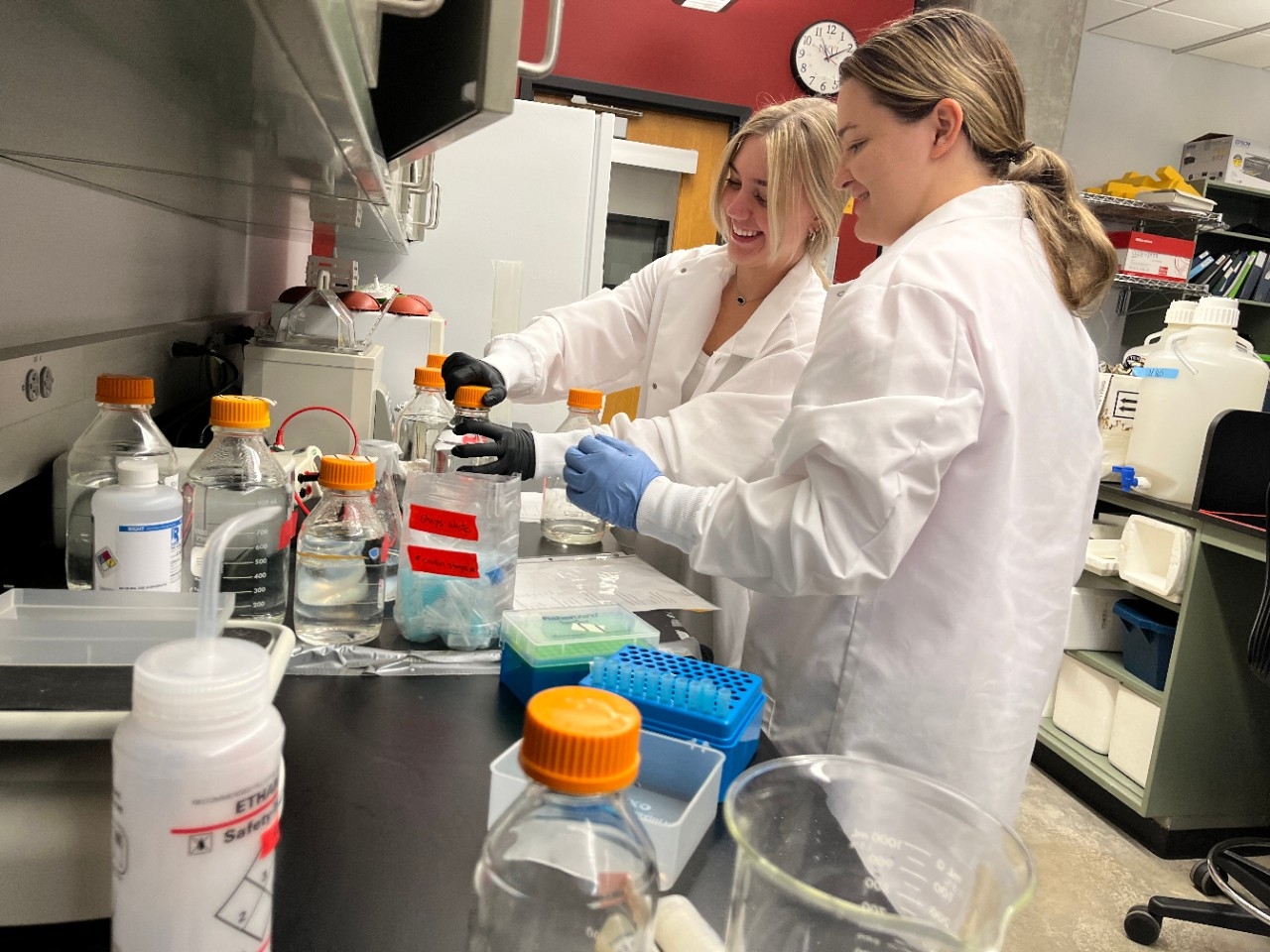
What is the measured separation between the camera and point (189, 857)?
0.40 metres

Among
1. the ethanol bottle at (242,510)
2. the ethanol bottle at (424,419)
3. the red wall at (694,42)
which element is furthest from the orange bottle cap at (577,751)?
the red wall at (694,42)

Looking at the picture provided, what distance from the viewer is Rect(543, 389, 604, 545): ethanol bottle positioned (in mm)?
1615

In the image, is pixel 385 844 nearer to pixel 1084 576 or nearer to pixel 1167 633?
pixel 1167 633

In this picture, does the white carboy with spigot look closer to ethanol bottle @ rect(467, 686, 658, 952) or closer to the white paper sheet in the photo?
ethanol bottle @ rect(467, 686, 658, 952)

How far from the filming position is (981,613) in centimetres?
111

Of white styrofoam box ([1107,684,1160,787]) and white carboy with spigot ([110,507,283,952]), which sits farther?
white styrofoam box ([1107,684,1160,787])

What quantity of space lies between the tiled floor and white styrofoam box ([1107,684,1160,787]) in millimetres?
194

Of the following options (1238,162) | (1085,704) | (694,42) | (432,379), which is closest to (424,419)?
(432,379)

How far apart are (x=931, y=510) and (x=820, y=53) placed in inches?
170

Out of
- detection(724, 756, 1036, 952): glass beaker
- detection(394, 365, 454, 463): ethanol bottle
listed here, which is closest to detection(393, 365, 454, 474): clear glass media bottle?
detection(394, 365, 454, 463): ethanol bottle

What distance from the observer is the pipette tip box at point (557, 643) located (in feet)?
2.82

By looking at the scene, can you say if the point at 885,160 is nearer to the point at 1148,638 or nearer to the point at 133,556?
the point at 133,556

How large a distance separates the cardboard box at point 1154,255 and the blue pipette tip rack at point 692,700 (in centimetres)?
449

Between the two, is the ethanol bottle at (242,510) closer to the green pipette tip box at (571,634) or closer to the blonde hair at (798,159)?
the green pipette tip box at (571,634)
